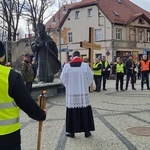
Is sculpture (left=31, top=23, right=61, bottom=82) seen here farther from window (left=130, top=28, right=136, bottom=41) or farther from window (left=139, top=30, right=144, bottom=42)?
window (left=139, top=30, right=144, bottom=42)

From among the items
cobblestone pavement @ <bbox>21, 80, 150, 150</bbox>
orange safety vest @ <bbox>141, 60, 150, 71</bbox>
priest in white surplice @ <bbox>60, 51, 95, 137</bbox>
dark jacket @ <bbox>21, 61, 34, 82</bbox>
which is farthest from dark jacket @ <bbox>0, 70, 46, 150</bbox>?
orange safety vest @ <bbox>141, 60, 150, 71</bbox>

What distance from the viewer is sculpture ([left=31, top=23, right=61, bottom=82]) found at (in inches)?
595

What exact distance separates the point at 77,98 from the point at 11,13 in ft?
124

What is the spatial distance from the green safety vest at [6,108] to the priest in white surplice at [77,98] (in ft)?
12.7

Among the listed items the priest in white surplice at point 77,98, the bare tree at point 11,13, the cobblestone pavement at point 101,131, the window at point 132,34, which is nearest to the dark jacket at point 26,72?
the cobblestone pavement at point 101,131

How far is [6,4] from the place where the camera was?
42938mm

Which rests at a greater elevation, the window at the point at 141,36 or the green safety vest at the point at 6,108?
the window at the point at 141,36

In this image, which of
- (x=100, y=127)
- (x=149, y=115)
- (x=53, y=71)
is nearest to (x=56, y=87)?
(x=53, y=71)

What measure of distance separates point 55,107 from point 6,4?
110 feet

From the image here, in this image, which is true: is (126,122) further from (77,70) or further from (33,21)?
(33,21)

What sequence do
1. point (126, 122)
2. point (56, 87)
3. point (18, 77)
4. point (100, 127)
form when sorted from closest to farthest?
1. point (18, 77)
2. point (100, 127)
3. point (126, 122)
4. point (56, 87)

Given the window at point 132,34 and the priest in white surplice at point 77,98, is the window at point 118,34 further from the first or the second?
the priest in white surplice at point 77,98

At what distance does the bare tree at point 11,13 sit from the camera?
1688 inches

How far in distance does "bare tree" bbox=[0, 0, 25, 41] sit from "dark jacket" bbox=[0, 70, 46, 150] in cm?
4073
